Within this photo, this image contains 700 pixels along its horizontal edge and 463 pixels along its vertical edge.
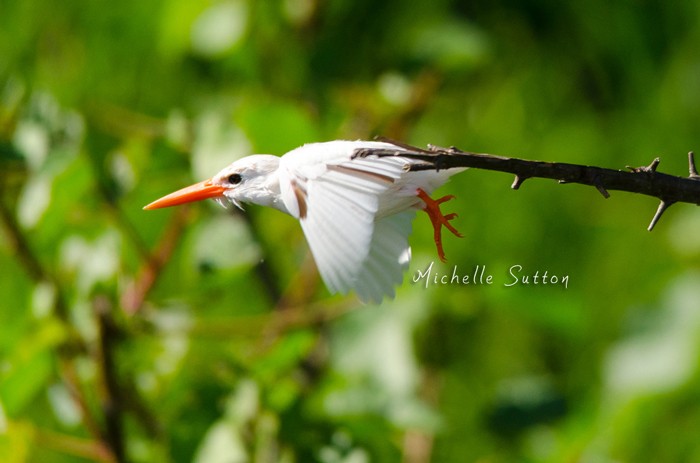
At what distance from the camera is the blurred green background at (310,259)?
84.4 inches

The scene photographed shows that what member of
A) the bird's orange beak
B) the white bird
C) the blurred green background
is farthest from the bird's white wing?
the blurred green background

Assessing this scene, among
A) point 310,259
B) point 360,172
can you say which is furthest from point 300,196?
point 310,259

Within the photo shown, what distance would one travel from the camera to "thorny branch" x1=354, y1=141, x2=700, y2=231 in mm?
1229

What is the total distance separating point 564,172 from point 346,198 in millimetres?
243

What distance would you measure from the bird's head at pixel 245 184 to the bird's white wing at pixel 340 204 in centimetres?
6

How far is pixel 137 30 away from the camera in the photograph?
11.5 ft

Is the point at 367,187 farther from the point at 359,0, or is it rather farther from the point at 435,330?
the point at 359,0

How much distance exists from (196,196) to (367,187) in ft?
1.16

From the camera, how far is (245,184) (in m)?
1.51

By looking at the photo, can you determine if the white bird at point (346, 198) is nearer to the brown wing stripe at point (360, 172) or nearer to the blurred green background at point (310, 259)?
the brown wing stripe at point (360, 172)

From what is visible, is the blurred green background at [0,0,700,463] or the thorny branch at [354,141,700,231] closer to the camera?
the thorny branch at [354,141,700,231]

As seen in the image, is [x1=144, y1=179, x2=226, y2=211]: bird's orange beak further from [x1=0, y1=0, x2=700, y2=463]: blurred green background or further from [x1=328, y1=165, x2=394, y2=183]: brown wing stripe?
[x1=0, y1=0, x2=700, y2=463]: blurred green background

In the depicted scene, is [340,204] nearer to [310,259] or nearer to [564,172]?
[564,172]

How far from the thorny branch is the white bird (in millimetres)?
31
